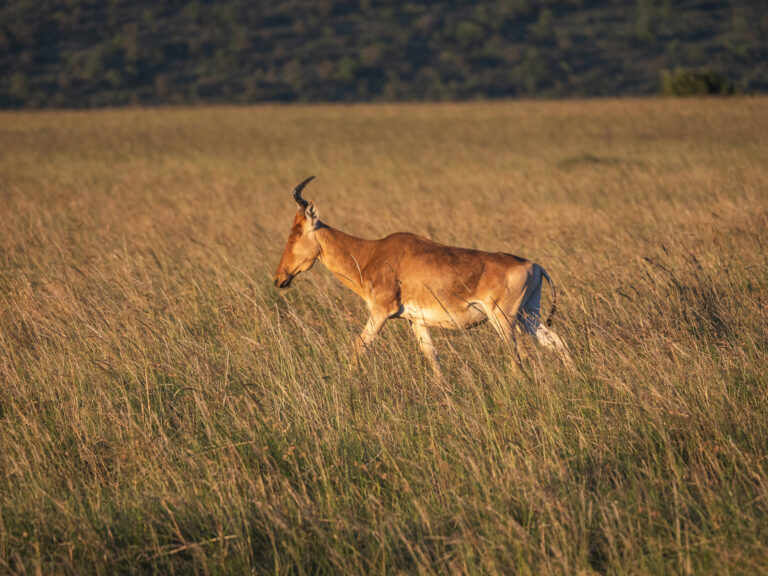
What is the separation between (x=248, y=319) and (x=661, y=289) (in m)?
3.47

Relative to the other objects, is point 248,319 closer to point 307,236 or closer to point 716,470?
point 307,236

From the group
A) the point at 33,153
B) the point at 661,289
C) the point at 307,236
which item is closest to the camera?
the point at 307,236

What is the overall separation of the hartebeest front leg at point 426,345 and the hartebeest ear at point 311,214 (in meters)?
1.09

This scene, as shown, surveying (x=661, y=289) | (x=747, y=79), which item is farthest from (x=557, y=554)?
(x=747, y=79)

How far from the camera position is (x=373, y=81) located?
70625 millimetres

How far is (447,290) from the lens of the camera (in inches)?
211

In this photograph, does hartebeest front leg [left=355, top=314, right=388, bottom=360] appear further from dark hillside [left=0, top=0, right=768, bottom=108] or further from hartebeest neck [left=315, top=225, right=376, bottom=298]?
dark hillside [left=0, top=0, right=768, bottom=108]

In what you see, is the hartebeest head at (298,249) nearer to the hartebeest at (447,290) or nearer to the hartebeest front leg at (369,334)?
the hartebeest at (447,290)

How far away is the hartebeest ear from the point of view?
19.5 feet

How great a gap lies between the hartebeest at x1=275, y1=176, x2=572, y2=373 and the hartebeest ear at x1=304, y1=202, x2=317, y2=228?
1 centimetres

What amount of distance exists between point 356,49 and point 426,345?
251 feet

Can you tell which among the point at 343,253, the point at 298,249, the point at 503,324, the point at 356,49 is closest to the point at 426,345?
the point at 503,324

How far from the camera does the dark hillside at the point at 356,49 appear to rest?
212 feet

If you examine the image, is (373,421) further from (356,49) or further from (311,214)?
(356,49)
